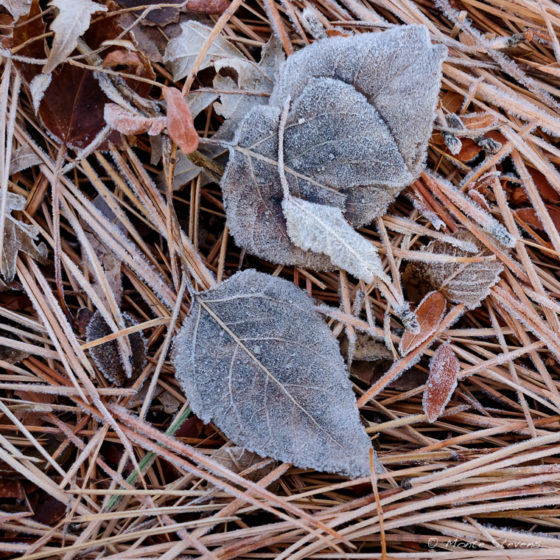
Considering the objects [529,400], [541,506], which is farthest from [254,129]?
[541,506]

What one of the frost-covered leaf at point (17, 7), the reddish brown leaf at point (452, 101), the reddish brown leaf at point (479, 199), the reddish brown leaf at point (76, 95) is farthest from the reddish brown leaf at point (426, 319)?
the frost-covered leaf at point (17, 7)

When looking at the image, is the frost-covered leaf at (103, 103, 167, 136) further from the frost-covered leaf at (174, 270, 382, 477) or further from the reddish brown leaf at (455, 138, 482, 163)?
the reddish brown leaf at (455, 138, 482, 163)

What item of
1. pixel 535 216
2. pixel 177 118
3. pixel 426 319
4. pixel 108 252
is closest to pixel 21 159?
A: pixel 108 252

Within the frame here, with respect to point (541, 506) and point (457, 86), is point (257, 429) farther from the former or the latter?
point (457, 86)

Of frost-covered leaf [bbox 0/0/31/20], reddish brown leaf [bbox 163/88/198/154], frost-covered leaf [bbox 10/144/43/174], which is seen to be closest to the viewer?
reddish brown leaf [bbox 163/88/198/154]

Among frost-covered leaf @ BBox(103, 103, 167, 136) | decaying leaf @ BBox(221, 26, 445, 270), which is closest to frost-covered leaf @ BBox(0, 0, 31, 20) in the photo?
frost-covered leaf @ BBox(103, 103, 167, 136)

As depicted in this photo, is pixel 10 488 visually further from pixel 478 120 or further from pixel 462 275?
pixel 478 120

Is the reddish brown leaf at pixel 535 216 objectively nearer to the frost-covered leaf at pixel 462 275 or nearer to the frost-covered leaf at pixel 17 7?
the frost-covered leaf at pixel 462 275
